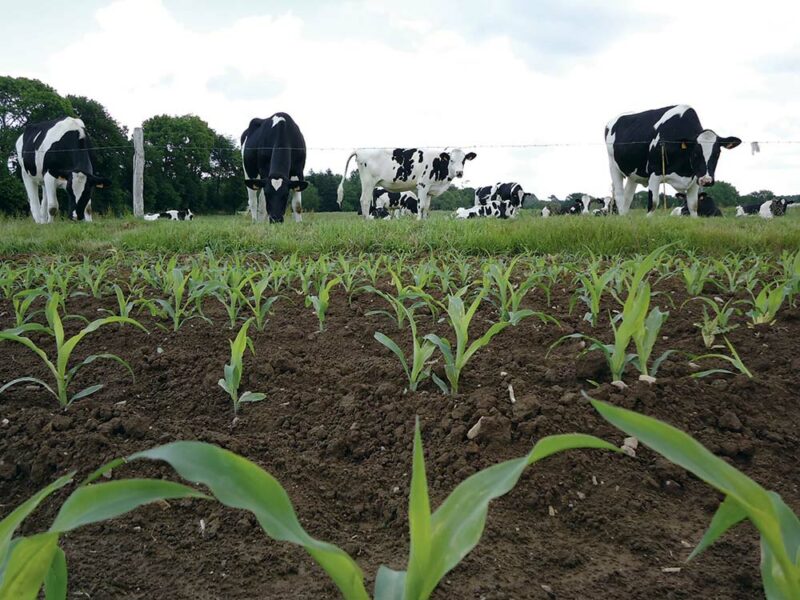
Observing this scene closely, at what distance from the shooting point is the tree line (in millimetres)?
21562

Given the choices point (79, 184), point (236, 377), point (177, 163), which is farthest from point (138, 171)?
point (177, 163)

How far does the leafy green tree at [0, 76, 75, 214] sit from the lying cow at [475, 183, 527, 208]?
16665mm

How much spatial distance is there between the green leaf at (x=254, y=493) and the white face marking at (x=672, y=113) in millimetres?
10228

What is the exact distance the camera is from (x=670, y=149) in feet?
30.1

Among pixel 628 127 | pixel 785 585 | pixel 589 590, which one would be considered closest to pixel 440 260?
pixel 589 590

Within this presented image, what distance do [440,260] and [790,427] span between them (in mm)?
3181

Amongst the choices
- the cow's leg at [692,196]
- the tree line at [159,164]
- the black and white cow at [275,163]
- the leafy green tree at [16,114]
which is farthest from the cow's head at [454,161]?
the leafy green tree at [16,114]

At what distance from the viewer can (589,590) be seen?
892 mm

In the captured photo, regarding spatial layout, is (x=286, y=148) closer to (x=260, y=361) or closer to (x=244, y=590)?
(x=260, y=361)

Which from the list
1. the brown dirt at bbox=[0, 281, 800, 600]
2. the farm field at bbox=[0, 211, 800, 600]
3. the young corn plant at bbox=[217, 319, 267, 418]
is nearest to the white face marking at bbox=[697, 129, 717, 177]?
the farm field at bbox=[0, 211, 800, 600]

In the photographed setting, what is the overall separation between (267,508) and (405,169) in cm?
1367

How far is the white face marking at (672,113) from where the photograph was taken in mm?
9305

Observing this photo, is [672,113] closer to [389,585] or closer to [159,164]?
[389,585]

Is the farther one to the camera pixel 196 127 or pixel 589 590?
pixel 196 127
